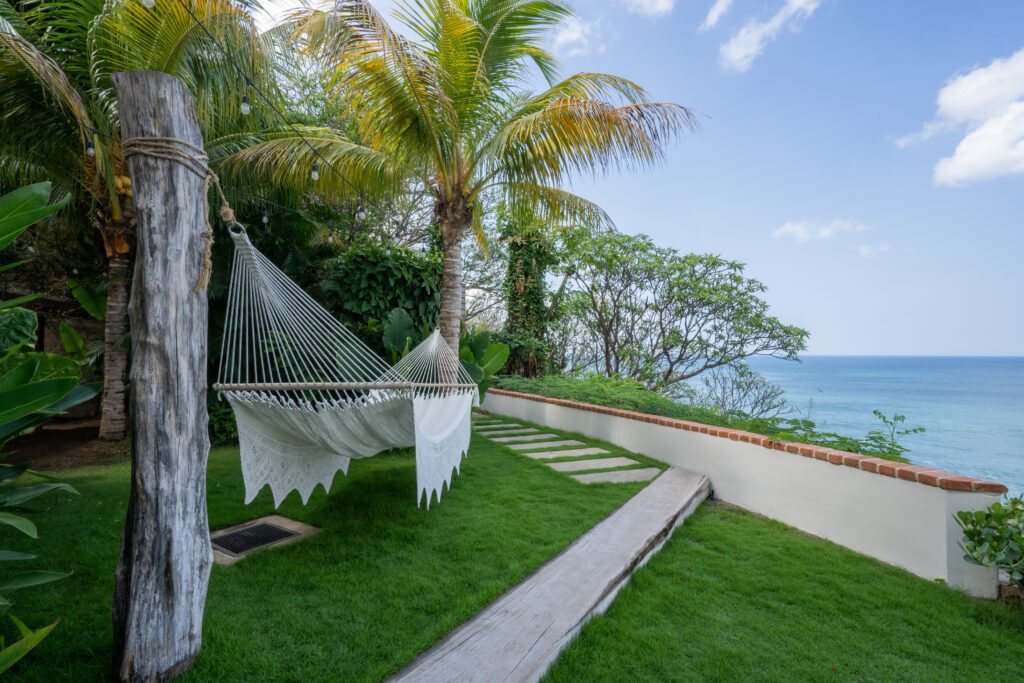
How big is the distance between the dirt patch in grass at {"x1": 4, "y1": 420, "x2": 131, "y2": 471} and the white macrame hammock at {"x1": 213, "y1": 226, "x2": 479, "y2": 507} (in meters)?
3.03

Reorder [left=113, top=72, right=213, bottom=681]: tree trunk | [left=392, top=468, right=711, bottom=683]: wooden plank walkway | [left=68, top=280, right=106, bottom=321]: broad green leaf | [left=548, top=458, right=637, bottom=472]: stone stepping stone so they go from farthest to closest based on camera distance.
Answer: [left=68, top=280, right=106, bottom=321]: broad green leaf
[left=548, top=458, right=637, bottom=472]: stone stepping stone
[left=392, top=468, right=711, bottom=683]: wooden plank walkway
[left=113, top=72, right=213, bottom=681]: tree trunk

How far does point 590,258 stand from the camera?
28.4 feet

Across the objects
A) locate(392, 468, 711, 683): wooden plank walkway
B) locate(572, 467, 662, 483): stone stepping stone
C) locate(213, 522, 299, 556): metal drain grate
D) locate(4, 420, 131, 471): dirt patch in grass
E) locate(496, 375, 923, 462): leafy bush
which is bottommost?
locate(4, 420, 131, 471): dirt patch in grass

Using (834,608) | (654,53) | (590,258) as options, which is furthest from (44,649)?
(654,53)

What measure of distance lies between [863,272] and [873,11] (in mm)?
19184

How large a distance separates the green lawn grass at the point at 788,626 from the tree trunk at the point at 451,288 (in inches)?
96.9

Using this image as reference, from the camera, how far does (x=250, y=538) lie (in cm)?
244

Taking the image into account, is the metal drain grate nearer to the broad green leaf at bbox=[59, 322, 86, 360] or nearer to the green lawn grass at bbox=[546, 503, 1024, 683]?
the green lawn grass at bbox=[546, 503, 1024, 683]

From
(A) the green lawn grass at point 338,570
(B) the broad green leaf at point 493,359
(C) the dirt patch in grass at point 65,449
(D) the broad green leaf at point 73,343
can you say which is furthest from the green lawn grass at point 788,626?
(D) the broad green leaf at point 73,343

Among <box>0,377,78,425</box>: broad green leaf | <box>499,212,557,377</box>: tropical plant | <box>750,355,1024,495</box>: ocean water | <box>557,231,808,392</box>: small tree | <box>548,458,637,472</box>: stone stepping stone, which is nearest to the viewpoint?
<box>0,377,78,425</box>: broad green leaf

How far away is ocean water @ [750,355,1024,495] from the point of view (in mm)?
10461

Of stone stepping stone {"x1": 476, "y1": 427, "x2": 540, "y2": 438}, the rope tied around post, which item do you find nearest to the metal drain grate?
the rope tied around post

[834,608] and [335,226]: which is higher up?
[335,226]

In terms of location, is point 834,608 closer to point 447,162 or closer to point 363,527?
point 363,527
